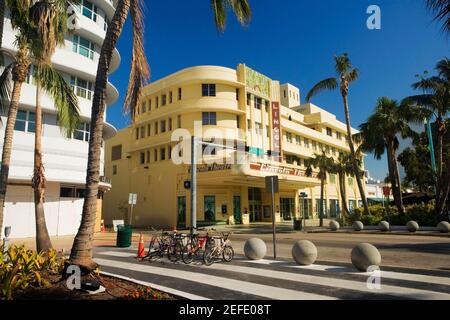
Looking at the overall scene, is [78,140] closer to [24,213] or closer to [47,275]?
[24,213]

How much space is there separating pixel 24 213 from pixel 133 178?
756 inches

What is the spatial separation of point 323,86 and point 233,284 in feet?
82.4

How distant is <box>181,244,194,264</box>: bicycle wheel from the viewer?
458 inches

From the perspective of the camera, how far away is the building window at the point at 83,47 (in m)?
25.6

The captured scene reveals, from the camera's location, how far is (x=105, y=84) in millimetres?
8031

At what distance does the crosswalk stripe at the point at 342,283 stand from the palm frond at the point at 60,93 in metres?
7.67

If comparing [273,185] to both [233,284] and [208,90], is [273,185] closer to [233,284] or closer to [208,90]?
[233,284]

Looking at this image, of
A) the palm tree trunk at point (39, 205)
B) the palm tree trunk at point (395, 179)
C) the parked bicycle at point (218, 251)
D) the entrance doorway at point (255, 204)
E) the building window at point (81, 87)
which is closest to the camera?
the parked bicycle at point (218, 251)

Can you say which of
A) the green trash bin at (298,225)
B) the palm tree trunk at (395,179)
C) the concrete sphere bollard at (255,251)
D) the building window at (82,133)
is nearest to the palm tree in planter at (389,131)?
the palm tree trunk at (395,179)

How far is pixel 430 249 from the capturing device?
46.0 feet

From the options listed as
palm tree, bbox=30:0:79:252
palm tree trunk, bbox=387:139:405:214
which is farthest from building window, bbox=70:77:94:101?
palm tree trunk, bbox=387:139:405:214

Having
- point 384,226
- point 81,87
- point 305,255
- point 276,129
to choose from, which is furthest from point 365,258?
point 276,129

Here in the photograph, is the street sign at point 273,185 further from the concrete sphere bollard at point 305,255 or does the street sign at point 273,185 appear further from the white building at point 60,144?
the white building at point 60,144
